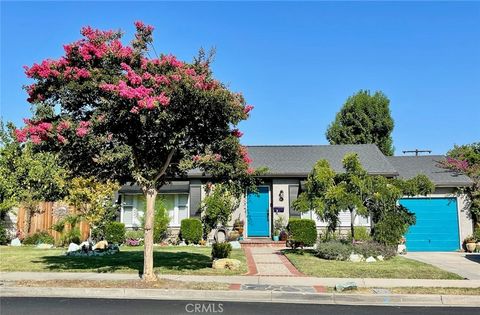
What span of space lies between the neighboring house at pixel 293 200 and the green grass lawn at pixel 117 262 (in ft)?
16.1

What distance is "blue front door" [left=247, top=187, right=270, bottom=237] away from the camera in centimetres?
2192

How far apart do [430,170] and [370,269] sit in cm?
1249

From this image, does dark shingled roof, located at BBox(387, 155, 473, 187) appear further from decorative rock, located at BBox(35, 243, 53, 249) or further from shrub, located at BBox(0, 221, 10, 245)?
shrub, located at BBox(0, 221, 10, 245)

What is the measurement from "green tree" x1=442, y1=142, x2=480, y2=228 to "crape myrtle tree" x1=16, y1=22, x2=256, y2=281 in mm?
14274

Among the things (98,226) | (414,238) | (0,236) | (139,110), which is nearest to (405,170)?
(414,238)

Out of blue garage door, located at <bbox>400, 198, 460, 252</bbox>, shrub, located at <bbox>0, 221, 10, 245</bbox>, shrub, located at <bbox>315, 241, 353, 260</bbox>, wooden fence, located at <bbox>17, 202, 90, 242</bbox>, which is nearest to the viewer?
shrub, located at <bbox>315, 241, 353, 260</bbox>

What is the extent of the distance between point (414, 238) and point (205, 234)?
32.3 feet

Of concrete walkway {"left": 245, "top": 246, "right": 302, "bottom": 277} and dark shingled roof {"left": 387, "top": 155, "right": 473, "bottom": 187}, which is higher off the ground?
dark shingled roof {"left": 387, "top": 155, "right": 473, "bottom": 187}

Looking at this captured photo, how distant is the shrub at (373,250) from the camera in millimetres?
15141

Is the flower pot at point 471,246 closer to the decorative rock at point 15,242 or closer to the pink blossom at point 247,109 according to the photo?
the pink blossom at point 247,109

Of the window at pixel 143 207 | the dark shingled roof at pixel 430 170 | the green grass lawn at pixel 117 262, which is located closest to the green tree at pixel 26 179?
the window at pixel 143 207

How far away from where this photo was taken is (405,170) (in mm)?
23891

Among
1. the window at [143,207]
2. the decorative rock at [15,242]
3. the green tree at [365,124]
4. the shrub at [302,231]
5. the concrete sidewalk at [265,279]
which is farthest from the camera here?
the green tree at [365,124]

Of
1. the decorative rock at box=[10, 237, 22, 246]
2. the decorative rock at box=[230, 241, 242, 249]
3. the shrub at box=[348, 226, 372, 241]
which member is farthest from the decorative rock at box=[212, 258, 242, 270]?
the decorative rock at box=[10, 237, 22, 246]
